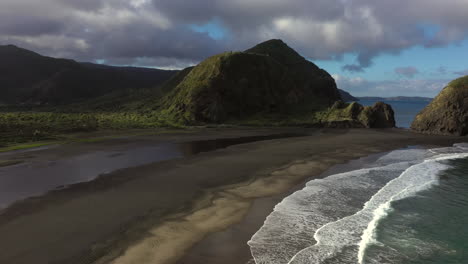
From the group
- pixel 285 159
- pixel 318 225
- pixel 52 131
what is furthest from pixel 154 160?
pixel 52 131

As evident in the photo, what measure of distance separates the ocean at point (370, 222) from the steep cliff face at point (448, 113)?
138ft

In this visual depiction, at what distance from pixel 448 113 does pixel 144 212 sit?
65.5 m

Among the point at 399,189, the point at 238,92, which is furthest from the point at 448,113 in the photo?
the point at 399,189

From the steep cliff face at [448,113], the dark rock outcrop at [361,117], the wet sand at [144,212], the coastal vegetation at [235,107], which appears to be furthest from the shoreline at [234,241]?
the dark rock outcrop at [361,117]

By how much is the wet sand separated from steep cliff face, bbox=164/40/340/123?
5166 cm

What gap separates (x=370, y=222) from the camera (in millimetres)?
14391

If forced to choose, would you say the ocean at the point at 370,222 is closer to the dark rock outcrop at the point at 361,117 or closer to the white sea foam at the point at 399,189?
the white sea foam at the point at 399,189

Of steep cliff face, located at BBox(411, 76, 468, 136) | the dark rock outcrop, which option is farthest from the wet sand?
the dark rock outcrop

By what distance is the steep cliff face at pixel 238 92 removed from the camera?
264ft

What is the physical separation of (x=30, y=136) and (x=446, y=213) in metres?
48.7

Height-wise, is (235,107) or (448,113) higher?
(448,113)

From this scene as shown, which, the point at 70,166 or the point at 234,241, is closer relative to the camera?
the point at 234,241

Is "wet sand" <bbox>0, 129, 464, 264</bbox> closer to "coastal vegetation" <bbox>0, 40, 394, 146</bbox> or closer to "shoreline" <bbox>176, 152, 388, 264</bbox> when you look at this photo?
"shoreline" <bbox>176, 152, 388, 264</bbox>

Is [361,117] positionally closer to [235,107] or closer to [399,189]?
[235,107]
